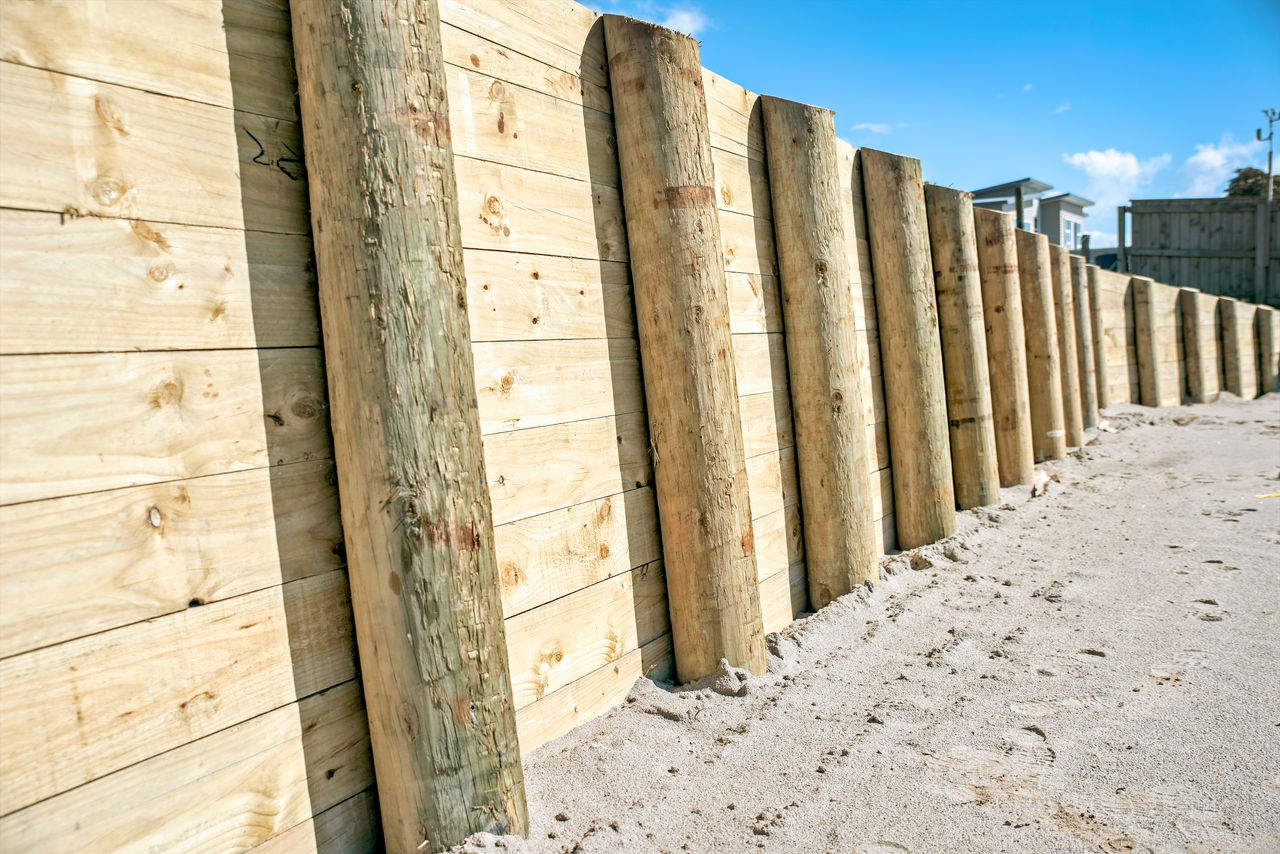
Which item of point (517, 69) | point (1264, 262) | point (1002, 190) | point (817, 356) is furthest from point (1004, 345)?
point (1002, 190)

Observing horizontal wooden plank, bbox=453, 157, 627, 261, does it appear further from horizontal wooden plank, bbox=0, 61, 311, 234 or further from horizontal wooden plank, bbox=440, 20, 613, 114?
horizontal wooden plank, bbox=0, 61, 311, 234

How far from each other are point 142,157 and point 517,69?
1.11 m

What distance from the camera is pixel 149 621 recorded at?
1.45 m

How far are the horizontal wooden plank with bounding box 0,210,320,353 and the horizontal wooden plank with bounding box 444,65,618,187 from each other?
1.89 ft

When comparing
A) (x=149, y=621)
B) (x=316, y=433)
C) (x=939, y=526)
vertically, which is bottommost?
(x=939, y=526)

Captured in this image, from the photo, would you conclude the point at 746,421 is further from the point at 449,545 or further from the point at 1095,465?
the point at 1095,465

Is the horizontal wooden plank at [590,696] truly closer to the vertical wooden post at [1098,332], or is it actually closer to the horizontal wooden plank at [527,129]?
the horizontal wooden plank at [527,129]

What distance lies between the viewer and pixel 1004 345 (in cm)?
505

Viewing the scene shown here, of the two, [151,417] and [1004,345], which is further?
[1004,345]

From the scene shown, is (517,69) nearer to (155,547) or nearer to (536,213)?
(536,213)

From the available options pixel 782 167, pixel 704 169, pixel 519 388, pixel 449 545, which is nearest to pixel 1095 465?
pixel 782 167

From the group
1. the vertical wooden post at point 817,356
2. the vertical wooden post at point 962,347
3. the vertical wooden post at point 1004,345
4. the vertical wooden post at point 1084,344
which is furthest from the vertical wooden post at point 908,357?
the vertical wooden post at point 1084,344

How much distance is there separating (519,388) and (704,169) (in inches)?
39.9

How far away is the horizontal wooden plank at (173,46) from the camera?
1371 millimetres
